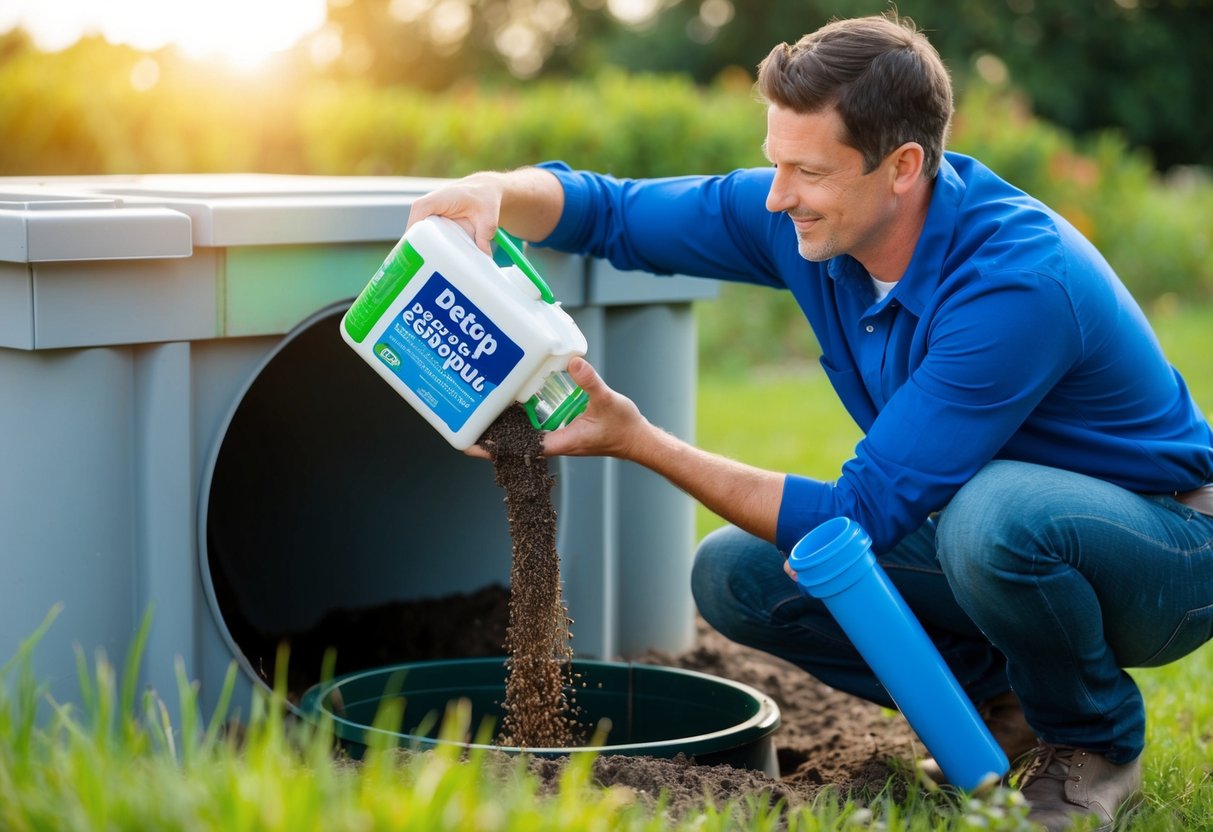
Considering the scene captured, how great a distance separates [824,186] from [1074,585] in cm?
78

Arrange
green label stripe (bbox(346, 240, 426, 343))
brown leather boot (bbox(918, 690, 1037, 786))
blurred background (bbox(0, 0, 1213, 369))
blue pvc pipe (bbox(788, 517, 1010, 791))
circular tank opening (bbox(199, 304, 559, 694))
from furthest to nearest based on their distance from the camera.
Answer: blurred background (bbox(0, 0, 1213, 369)) → circular tank opening (bbox(199, 304, 559, 694)) → brown leather boot (bbox(918, 690, 1037, 786)) → green label stripe (bbox(346, 240, 426, 343)) → blue pvc pipe (bbox(788, 517, 1010, 791))

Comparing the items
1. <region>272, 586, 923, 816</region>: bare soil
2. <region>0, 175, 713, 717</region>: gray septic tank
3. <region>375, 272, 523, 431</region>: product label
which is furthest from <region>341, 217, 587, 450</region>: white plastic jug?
<region>272, 586, 923, 816</region>: bare soil

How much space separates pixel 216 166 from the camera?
958 cm

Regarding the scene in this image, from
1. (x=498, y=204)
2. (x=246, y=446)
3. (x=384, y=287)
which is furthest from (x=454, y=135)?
(x=384, y=287)

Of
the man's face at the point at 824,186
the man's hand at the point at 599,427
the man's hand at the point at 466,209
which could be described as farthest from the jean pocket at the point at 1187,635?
the man's hand at the point at 466,209

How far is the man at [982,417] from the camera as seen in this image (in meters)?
2.30

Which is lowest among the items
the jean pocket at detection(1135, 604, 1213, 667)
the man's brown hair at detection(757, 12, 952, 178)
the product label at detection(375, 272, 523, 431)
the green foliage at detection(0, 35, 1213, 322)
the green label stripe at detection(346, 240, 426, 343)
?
the jean pocket at detection(1135, 604, 1213, 667)

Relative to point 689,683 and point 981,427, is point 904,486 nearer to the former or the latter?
point 981,427

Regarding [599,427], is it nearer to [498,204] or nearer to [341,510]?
[498,204]

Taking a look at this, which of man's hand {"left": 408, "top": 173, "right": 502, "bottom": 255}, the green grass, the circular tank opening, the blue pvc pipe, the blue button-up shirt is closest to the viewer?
the blue pvc pipe

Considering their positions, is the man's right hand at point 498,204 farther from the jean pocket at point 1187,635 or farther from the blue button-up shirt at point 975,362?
the jean pocket at point 1187,635

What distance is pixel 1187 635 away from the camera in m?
2.52

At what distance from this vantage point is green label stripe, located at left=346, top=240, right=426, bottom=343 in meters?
2.39

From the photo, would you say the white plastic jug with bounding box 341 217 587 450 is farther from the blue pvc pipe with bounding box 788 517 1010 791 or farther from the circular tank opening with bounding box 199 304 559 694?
the circular tank opening with bounding box 199 304 559 694
